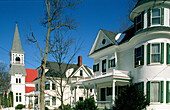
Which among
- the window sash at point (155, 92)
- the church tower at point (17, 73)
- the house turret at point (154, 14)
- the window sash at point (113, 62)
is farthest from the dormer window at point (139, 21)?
the church tower at point (17, 73)

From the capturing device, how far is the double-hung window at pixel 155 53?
606 inches

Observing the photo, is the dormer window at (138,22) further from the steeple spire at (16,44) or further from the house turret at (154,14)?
the steeple spire at (16,44)

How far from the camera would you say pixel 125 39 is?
63.9ft

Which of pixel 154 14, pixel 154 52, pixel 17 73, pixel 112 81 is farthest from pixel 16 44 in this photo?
pixel 154 52

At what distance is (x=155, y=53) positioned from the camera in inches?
610

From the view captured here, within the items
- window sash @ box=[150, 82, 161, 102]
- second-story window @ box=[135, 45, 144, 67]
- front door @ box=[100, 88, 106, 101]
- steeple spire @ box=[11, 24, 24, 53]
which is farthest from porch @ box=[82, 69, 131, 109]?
steeple spire @ box=[11, 24, 24, 53]

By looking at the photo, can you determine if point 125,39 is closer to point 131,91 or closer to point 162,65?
point 162,65

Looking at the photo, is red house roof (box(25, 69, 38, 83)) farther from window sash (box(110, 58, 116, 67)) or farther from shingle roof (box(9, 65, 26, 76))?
window sash (box(110, 58, 116, 67))

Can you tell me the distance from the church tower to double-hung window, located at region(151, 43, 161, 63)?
37172 mm

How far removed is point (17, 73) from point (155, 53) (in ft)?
125

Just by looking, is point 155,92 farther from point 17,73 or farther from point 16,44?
point 16,44

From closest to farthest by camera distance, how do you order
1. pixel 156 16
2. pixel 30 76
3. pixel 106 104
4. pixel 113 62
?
pixel 156 16, pixel 106 104, pixel 113 62, pixel 30 76

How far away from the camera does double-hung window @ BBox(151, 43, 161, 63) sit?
1540 cm

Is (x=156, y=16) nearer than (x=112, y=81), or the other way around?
(x=156, y=16)
